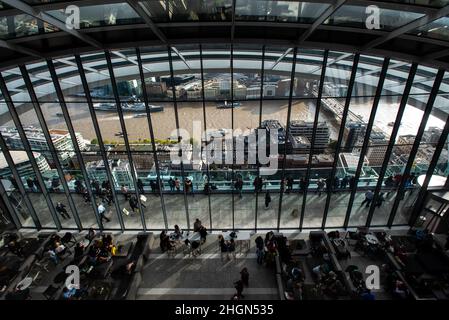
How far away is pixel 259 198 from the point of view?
516 inches

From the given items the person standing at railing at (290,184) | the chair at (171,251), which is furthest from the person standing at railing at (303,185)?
the chair at (171,251)

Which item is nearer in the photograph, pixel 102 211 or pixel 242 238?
pixel 242 238

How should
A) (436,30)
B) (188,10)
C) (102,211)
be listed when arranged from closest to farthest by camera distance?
1. (436,30)
2. (188,10)
3. (102,211)

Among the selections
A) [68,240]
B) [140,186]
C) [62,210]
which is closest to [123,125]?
[140,186]

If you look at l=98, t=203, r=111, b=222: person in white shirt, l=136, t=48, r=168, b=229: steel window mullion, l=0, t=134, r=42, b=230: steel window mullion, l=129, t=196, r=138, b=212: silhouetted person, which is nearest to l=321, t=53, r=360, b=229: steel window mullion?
l=136, t=48, r=168, b=229: steel window mullion

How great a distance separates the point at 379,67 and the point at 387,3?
4426mm

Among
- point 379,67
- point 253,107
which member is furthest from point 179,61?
point 379,67

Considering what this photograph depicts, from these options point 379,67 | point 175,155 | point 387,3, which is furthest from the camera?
point 175,155

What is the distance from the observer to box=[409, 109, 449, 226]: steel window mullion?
11233mm

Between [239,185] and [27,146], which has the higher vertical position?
[27,146]

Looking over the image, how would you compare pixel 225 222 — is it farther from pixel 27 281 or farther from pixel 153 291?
pixel 27 281

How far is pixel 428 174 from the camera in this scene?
12266 millimetres

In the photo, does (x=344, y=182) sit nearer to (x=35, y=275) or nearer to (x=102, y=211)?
(x=102, y=211)

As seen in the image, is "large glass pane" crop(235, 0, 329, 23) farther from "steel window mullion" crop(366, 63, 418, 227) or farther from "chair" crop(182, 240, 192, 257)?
"chair" crop(182, 240, 192, 257)
